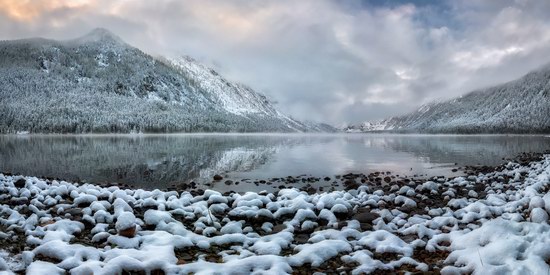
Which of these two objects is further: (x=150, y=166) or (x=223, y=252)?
(x=150, y=166)

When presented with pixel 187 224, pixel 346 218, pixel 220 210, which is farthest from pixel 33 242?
pixel 346 218

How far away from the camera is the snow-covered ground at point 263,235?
7887 mm

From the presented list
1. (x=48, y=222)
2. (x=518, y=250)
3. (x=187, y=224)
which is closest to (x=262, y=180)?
(x=187, y=224)

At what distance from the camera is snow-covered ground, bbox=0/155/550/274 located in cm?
789

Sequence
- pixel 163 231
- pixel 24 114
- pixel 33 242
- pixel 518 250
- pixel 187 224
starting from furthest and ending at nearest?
pixel 24 114
pixel 187 224
pixel 163 231
pixel 33 242
pixel 518 250

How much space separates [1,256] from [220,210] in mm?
6940

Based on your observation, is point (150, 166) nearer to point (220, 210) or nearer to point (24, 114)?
point (220, 210)

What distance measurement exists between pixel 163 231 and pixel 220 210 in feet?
10.6

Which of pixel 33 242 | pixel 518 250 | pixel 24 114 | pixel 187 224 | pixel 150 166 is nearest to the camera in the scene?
pixel 518 250

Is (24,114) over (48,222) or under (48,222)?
over

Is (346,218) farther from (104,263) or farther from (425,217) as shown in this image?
(104,263)

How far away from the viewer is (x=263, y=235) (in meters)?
11.2

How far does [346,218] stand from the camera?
12.9 metres

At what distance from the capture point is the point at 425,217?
12664mm
